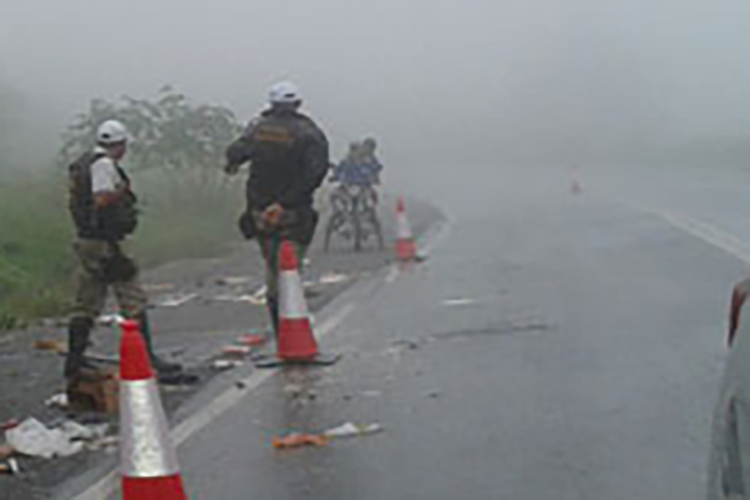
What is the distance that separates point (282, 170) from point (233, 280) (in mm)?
8019

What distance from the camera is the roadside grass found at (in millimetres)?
18328

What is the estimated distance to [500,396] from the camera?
10555 millimetres

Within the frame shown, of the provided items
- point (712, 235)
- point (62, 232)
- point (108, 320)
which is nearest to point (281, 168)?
point (108, 320)

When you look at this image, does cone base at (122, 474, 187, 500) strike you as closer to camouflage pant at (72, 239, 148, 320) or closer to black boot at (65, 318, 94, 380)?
black boot at (65, 318, 94, 380)

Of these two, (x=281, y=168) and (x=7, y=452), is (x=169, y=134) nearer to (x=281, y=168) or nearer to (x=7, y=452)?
(x=281, y=168)

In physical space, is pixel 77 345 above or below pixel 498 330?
above

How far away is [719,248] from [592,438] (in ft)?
41.6

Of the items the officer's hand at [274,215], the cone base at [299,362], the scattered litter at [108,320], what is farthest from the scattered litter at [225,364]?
the scattered litter at [108,320]

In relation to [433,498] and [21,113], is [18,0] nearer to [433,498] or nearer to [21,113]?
[21,113]

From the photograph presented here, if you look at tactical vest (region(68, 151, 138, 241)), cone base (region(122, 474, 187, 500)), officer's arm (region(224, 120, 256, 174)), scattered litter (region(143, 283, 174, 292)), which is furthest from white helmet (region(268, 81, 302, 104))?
scattered litter (region(143, 283, 174, 292))

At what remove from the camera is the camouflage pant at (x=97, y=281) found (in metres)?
11.1

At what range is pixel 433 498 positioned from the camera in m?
7.85

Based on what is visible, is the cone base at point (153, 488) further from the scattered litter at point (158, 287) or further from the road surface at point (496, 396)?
the scattered litter at point (158, 287)

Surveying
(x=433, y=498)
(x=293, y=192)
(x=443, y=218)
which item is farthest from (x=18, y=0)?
(x=433, y=498)
